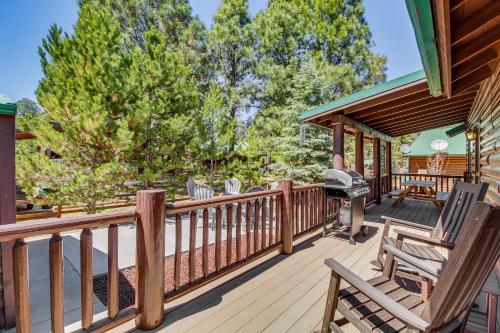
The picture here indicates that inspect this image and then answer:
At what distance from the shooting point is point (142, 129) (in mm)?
6891

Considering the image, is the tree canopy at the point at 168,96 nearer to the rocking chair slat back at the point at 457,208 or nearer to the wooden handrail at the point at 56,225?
the wooden handrail at the point at 56,225

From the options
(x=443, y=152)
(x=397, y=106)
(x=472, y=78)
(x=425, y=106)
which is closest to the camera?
(x=472, y=78)

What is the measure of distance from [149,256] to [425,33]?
8.65 feet

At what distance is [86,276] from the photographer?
1.80 meters

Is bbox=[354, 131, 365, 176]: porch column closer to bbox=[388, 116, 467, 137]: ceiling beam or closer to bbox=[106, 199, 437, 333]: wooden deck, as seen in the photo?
bbox=[388, 116, 467, 137]: ceiling beam

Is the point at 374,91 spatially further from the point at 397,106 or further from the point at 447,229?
the point at 447,229

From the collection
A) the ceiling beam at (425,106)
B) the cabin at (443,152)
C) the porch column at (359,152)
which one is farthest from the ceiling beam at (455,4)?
the cabin at (443,152)

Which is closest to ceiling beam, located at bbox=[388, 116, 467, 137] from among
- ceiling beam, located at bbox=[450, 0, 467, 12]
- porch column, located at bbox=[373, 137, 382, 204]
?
porch column, located at bbox=[373, 137, 382, 204]

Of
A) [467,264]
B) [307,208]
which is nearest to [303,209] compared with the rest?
[307,208]

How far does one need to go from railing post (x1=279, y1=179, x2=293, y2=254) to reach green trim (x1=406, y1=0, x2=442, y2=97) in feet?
6.69

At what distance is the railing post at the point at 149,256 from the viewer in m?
2.02

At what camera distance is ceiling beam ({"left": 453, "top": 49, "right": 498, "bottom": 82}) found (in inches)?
122

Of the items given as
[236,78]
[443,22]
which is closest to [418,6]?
[443,22]

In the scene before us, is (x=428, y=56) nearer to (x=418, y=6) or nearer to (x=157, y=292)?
(x=418, y=6)
